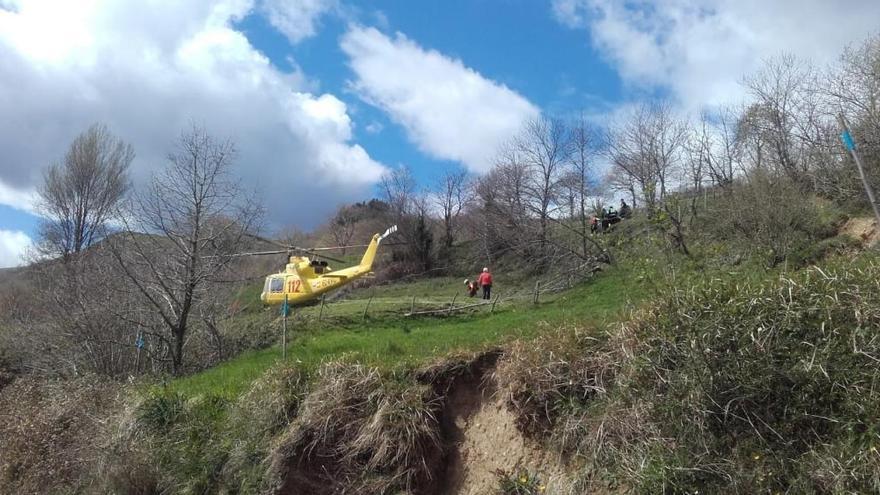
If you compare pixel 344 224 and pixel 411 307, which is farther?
pixel 344 224

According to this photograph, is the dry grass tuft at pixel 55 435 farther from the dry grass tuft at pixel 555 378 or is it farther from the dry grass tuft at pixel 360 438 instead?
→ the dry grass tuft at pixel 555 378

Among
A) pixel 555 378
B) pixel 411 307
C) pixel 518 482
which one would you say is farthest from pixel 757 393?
pixel 411 307

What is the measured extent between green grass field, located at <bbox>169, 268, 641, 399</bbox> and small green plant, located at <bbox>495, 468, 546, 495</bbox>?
1844 millimetres

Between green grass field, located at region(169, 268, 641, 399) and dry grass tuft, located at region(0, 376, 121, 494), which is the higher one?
green grass field, located at region(169, 268, 641, 399)

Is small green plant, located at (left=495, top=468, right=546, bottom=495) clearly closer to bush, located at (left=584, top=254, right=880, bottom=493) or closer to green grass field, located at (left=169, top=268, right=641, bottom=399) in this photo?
bush, located at (left=584, top=254, right=880, bottom=493)

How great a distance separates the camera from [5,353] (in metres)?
25.1

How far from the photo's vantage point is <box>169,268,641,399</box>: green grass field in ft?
33.1

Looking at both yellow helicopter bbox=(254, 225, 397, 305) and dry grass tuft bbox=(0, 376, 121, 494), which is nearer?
dry grass tuft bbox=(0, 376, 121, 494)

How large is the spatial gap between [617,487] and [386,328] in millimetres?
20384

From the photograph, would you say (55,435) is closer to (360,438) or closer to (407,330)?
(360,438)

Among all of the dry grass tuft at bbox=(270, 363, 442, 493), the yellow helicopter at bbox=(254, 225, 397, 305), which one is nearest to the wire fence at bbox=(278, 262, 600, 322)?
the yellow helicopter at bbox=(254, 225, 397, 305)

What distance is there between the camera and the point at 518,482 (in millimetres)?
7707

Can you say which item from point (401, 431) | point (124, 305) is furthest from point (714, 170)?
point (401, 431)

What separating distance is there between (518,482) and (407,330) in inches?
660
